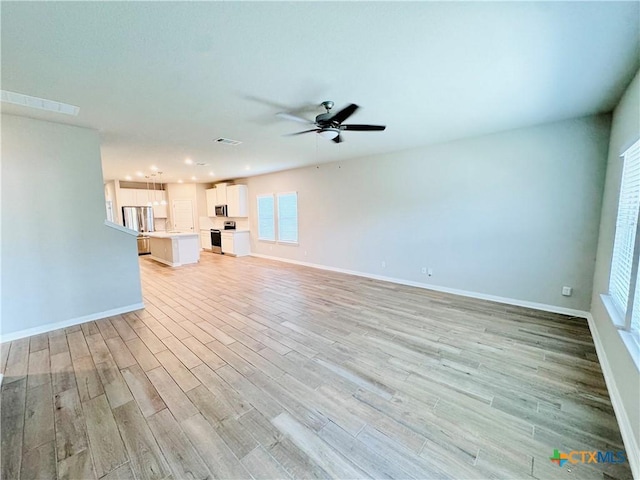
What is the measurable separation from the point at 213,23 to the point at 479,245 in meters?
4.43

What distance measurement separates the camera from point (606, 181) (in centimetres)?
313

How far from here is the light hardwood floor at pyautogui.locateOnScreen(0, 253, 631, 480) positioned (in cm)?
151

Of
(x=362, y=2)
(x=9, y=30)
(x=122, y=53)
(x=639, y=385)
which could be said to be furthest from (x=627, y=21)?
(x=9, y=30)

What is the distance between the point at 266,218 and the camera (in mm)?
8164

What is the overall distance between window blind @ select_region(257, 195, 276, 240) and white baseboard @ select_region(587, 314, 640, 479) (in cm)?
697

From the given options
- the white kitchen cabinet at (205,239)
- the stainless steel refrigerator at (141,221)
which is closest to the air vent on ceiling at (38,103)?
the stainless steel refrigerator at (141,221)

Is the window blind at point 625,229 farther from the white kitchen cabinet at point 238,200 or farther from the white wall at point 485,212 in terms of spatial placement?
the white kitchen cabinet at point 238,200

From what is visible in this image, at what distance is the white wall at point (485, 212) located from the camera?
3.43 meters

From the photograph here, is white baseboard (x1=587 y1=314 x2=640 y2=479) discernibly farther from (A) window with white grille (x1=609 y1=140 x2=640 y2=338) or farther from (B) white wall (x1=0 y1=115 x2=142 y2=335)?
(B) white wall (x1=0 y1=115 x2=142 y2=335)

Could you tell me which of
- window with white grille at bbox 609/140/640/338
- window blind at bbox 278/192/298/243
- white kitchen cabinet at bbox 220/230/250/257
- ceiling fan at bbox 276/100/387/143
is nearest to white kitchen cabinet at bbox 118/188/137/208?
white kitchen cabinet at bbox 220/230/250/257

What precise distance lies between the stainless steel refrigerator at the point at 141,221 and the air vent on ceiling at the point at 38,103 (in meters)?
6.37

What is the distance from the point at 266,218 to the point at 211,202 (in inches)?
109

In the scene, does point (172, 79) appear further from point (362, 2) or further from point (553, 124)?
point (553, 124)

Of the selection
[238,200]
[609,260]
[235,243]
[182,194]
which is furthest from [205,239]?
[609,260]
